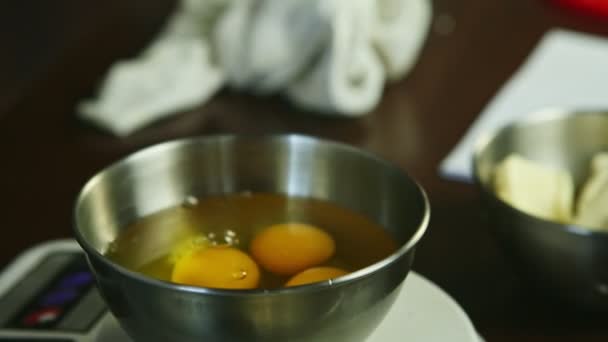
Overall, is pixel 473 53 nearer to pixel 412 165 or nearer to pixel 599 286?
pixel 412 165

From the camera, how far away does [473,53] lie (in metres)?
1.04

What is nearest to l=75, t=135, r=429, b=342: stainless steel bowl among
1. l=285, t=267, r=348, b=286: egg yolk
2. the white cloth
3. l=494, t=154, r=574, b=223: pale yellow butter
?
l=285, t=267, r=348, b=286: egg yolk

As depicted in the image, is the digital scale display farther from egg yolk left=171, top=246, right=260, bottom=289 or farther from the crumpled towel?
→ the crumpled towel

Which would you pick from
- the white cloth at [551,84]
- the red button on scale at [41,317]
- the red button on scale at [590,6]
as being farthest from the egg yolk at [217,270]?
the red button on scale at [590,6]

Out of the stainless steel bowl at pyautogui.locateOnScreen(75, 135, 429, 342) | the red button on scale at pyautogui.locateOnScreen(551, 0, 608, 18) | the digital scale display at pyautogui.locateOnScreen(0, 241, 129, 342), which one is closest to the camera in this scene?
the stainless steel bowl at pyautogui.locateOnScreen(75, 135, 429, 342)

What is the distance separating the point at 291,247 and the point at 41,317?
19 centimetres

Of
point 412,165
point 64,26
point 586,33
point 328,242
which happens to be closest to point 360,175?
point 328,242

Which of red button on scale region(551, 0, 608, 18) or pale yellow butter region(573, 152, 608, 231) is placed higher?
pale yellow butter region(573, 152, 608, 231)

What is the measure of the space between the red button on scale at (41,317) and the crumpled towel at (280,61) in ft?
1.00

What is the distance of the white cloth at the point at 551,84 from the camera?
2.84ft

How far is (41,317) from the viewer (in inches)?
22.1

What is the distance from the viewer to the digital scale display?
20.9 inches

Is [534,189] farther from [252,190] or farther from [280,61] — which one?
[280,61]

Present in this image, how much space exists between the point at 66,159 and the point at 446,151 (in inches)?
13.5
